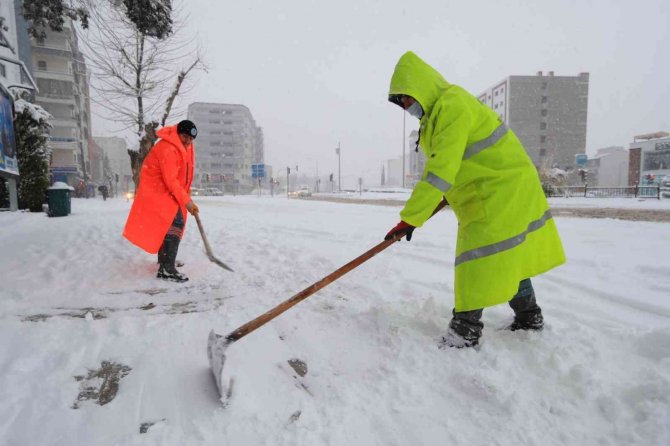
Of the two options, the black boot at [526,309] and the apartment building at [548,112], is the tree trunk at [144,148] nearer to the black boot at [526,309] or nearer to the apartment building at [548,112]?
the black boot at [526,309]

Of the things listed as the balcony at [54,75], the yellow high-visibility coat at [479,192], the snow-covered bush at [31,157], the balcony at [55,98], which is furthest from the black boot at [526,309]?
the balcony at [54,75]

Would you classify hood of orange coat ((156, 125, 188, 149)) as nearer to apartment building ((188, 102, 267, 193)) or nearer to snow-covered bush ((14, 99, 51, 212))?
snow-covered bush ((14, 99, 51, 212))

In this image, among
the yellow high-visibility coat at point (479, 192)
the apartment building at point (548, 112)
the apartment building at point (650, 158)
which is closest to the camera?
the yellow high-visibility coat at point (479, 192)

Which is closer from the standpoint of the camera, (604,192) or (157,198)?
(157,198)

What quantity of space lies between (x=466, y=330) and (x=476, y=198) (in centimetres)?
74

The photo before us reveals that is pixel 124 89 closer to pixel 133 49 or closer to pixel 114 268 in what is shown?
pixel 133 49

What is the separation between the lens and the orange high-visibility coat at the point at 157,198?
135 inches

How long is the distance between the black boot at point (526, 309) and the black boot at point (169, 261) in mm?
2980

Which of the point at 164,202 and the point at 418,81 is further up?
the point at 418,81

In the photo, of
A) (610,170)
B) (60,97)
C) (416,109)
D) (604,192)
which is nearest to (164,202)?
(416,109)

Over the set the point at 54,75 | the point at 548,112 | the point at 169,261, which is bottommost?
the point at 169,261

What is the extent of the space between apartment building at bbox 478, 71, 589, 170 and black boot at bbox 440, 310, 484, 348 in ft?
191

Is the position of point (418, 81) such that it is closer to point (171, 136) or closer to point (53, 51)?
point (171, 136)

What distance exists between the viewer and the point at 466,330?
2037 mm
